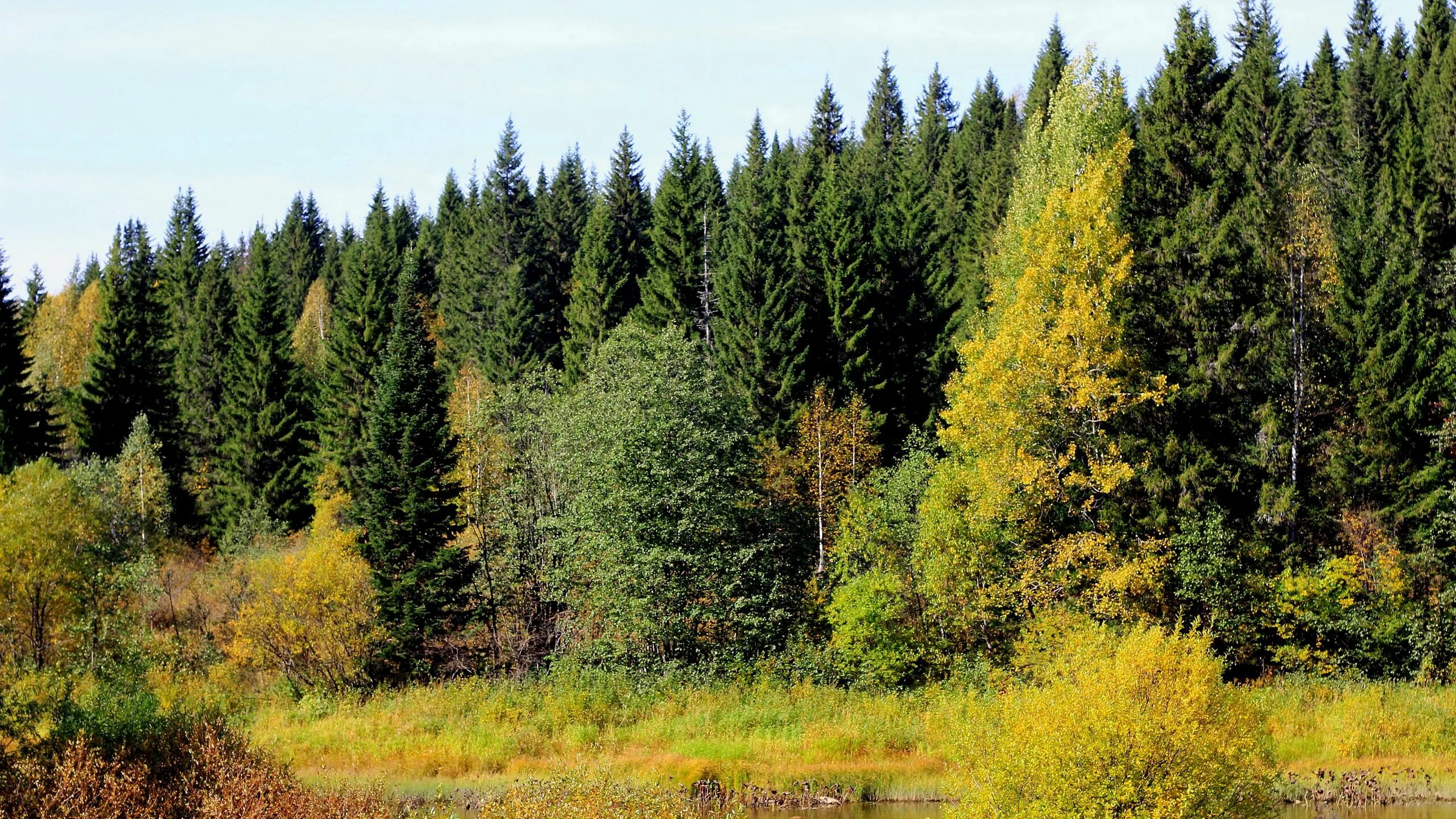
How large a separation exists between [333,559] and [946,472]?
2065 centimetres

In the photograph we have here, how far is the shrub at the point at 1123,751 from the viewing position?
17.2 metres

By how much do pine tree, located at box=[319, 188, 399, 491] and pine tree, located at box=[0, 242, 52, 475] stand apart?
12946 mm

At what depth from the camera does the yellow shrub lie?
4000 centimetres

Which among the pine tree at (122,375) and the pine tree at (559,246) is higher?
the pine tree at (559,246)

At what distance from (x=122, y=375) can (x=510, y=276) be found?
21.9m

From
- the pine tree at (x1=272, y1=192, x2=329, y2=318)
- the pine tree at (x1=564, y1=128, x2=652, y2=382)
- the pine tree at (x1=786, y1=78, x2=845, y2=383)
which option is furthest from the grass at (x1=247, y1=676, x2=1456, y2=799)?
the pine tree at (x1=272, y1=192, x2=329, y2=318)

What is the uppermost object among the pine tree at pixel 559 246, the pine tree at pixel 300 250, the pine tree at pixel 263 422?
the pine tree at pixel 300 250

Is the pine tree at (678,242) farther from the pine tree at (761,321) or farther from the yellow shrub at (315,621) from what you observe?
the yellow shrub at (315,621)

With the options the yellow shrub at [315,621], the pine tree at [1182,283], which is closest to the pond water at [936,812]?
the pine tree at [1182,283]

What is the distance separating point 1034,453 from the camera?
36.2 m

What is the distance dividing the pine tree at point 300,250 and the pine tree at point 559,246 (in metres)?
31.4

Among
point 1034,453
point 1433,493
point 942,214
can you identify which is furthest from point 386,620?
point 942,214

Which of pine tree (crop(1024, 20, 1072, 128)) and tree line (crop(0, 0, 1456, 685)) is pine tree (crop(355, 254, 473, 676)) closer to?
tree line (crop(0, 0, 1456, 685))

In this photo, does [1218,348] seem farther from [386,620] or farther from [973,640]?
[386,620]
